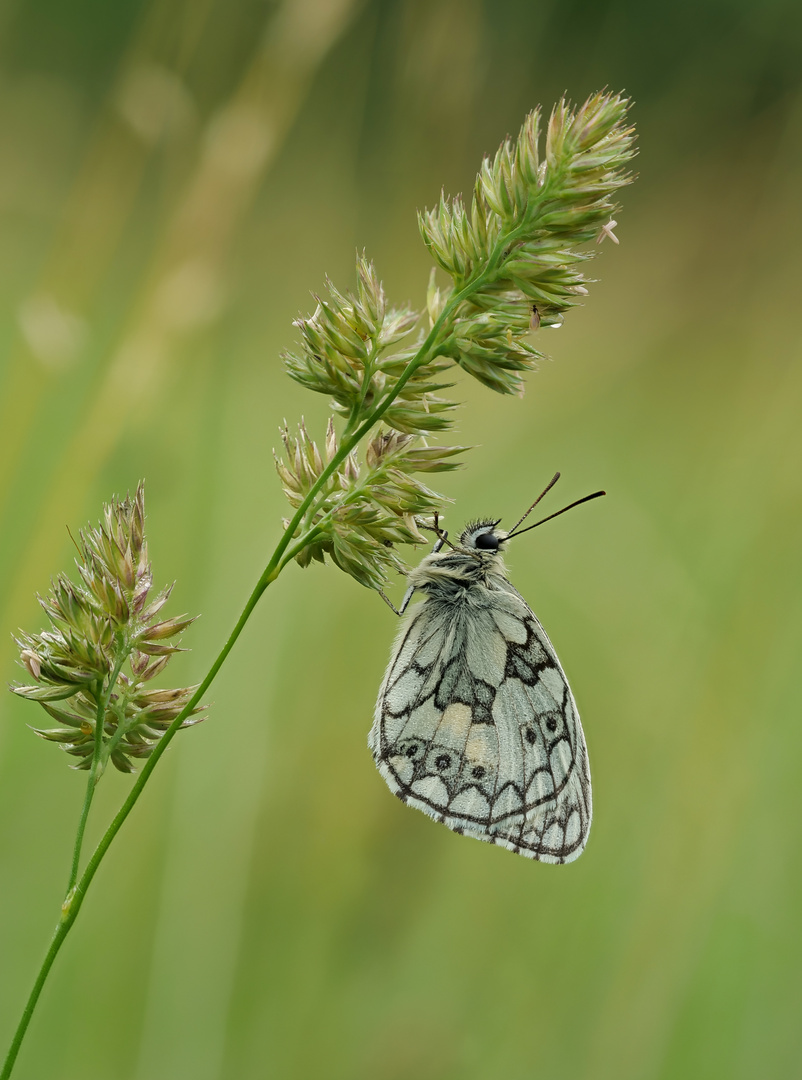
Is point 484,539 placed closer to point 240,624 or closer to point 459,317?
point 459,317

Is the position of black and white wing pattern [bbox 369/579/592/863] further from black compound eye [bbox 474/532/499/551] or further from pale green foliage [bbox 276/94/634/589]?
pale green foliage [bbox 276/94/634/589]

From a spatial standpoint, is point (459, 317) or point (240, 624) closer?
point (240, 624)

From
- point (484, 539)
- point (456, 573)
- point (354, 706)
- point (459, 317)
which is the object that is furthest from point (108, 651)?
point (354, 706)

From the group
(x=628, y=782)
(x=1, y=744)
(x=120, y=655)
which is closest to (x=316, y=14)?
(x=120, y=655)

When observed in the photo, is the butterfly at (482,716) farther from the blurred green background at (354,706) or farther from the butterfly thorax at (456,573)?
the blurred green background at (354,706)

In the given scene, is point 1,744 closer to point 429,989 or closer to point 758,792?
point 429,989

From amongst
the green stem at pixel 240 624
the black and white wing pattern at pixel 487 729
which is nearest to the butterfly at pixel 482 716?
the black and white wing pattern at pixel 487 729

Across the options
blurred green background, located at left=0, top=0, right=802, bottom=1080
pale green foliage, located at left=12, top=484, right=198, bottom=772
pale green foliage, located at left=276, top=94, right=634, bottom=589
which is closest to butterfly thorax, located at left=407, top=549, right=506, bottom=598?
pale green foliage, located at left=276, top=94, right=634, bottom=589
